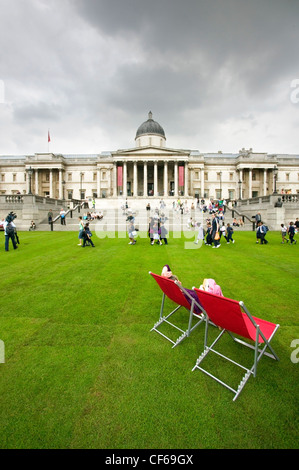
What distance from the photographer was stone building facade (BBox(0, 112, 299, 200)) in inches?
2430

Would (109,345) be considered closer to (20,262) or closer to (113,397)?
(113,397)

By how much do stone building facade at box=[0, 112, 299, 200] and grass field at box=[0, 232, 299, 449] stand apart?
54.9 m

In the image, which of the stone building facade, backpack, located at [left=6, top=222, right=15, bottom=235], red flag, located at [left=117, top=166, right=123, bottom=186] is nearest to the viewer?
backpack, located at [left=6, top=222, right=15, bottom=235]

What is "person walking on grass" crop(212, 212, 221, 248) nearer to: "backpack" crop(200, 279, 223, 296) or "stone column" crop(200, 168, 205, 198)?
"backpack" crop(200, 279, 223, 296)

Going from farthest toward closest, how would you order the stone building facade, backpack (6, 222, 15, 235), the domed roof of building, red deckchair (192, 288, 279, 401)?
the domed roof of building, the stone building facade, backpack (6, 222, 15, 235), red deckchair (192, 288, 279, 401)

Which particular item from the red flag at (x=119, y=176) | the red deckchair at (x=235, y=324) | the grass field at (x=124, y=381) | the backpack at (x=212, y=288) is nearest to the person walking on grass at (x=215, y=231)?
the grass field at (x=124, y=381)

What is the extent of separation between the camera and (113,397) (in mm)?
2730

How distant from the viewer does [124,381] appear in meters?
2.97

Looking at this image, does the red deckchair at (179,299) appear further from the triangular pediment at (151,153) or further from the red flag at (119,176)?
the triangular pediment at (151,153)

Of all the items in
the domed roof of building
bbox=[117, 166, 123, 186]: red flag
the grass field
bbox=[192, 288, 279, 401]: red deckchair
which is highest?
the domed roof of building

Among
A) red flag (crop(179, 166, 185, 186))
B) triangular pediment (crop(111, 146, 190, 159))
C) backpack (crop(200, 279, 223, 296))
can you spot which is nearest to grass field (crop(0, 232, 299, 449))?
backpack (crop(200, 279, 223, 296))

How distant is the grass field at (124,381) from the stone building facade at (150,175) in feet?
180
